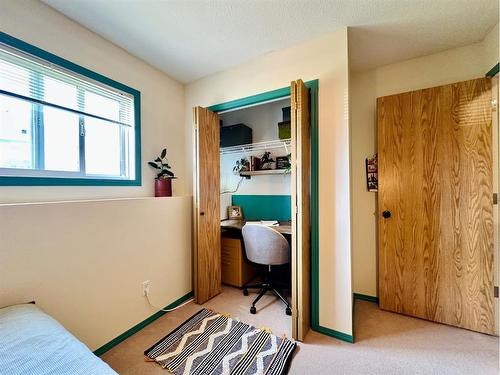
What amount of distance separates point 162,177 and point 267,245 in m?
1.28

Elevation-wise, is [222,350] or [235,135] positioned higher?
[235,135]

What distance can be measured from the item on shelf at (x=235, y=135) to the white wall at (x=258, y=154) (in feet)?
0.44

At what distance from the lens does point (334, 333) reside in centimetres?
168

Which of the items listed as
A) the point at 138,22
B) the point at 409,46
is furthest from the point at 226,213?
the point at 409,46

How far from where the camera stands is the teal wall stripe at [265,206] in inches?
109

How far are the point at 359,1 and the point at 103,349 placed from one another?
3.04 meters

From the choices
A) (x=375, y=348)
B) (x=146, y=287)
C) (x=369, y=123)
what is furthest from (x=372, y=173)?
(x=146, y=287)

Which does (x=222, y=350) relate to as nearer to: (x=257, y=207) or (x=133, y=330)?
(x=133, y=330)

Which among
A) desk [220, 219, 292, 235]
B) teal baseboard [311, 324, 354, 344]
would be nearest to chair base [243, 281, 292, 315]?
teal baseboard [311, 324, 354, 344]

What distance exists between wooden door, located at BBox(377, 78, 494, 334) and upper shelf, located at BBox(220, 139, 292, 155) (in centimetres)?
102

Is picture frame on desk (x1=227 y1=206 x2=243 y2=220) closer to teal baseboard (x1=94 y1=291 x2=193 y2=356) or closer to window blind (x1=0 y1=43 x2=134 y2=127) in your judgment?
teal baseboard (x1=94 y1=291 x2=193 y2=356)

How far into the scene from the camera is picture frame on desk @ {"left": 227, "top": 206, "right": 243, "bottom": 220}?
3.02 metres

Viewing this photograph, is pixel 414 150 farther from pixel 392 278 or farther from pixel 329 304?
pixel 329 304

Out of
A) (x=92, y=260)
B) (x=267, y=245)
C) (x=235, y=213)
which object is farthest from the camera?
(x=235, y=213)
